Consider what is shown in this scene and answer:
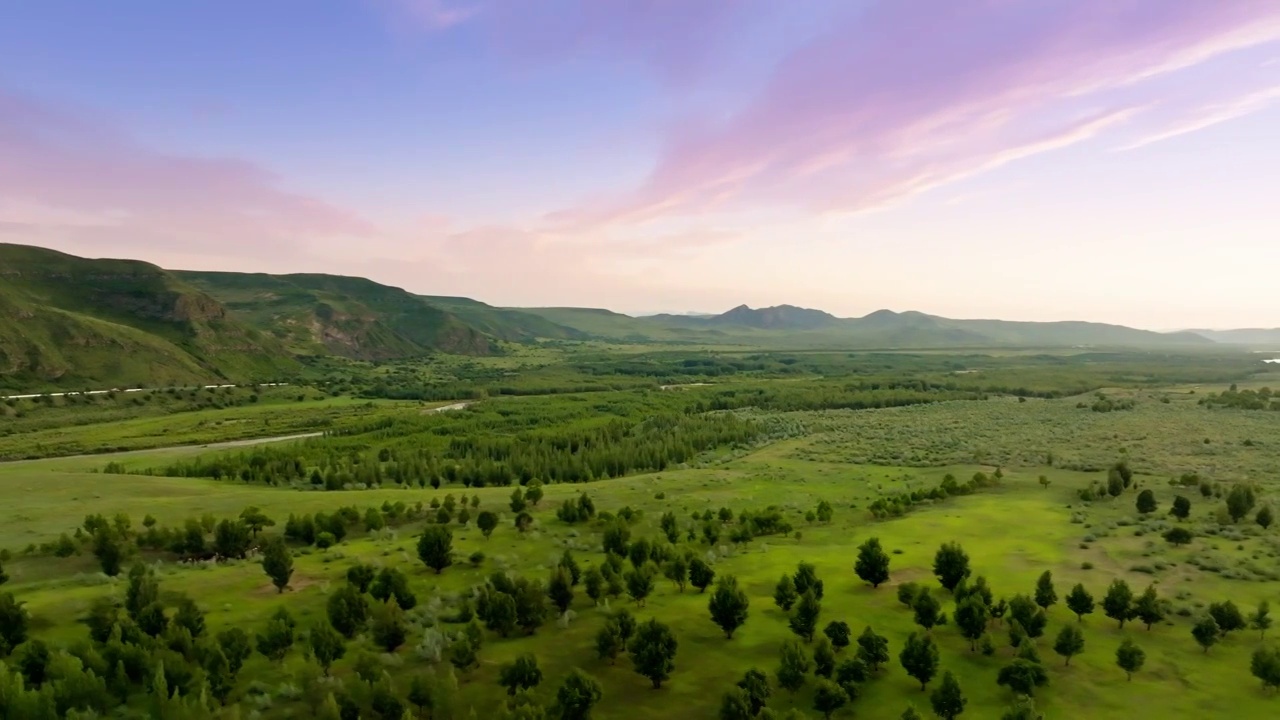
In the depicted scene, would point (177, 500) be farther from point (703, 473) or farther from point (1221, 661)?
point (1221, 661)

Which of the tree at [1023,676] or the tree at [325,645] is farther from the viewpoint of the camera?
the tree at [325,645]

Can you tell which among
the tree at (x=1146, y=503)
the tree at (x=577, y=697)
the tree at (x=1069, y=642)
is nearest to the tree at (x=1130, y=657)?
the tree at (x=1069, y=642)

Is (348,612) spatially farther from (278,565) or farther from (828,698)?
(828,698)

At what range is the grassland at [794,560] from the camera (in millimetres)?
32659

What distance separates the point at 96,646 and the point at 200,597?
8.10m

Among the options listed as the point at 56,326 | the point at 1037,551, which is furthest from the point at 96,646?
the point at 56,326

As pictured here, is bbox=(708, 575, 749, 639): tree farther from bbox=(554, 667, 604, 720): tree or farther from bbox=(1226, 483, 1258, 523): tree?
bbox=(1226, 483, 1258, 523): tree

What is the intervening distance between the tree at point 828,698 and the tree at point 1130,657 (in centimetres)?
1476

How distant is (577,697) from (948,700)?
53.8 feet

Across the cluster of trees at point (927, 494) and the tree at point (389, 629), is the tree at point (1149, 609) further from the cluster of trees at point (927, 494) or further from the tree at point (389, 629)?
the tree at point (389, 629)

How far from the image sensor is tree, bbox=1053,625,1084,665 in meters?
33.8

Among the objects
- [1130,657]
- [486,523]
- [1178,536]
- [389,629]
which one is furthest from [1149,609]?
[486,523]

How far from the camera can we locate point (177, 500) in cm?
6938

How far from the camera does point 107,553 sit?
48.1 metres
